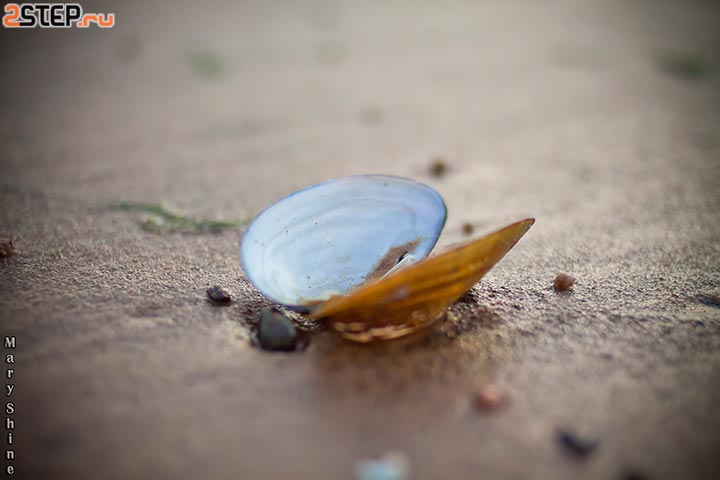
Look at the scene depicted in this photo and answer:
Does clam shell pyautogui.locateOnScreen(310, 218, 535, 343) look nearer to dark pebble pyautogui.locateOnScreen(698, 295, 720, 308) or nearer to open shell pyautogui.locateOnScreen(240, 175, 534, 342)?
open shell pyautogui.locateOnScreen(240, 175, 534, 342)

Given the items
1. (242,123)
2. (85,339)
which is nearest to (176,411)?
(85,339)

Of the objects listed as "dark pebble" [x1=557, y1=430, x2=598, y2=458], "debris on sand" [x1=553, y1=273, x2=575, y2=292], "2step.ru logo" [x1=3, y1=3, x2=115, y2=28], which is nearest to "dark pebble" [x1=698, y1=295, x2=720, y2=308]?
"debris on sand" [x1=553, y1=273, x2=575, y2=292]

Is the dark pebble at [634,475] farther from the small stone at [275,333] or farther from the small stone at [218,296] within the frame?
the small stone at [218,296]

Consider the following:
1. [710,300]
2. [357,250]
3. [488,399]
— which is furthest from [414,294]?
[710,300]

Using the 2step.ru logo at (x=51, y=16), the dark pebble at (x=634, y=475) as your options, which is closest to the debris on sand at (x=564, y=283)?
the dark pebble at (x=634, y=475)

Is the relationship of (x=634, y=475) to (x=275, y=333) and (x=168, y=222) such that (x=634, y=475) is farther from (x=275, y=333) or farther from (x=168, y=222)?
(x=168, y=222)

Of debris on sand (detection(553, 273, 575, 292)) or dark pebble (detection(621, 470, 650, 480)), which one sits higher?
debris on sand (detection(553, 273, 575, 292))

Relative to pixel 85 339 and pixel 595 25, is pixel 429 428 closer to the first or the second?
pixel 85 339
